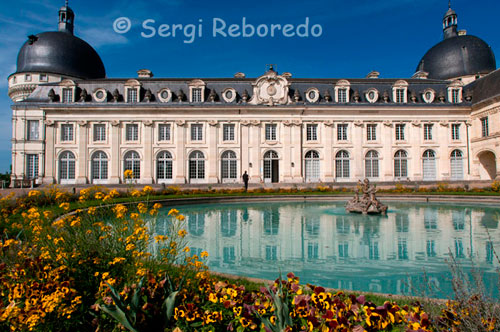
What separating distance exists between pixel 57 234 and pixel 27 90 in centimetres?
4943

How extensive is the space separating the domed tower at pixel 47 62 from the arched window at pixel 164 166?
21.3m

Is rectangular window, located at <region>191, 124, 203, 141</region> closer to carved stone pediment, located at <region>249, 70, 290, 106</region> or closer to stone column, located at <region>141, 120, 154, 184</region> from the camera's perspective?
stone column, located at <region>141, 120, 154, 184</region>

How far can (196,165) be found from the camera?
36125mm

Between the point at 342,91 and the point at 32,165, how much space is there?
38.4m

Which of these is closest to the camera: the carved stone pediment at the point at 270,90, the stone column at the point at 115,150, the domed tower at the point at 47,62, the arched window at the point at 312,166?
the stone column at the point at 115,150

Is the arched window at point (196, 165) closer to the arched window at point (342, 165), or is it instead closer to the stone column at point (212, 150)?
the stone column at point (212, 150)

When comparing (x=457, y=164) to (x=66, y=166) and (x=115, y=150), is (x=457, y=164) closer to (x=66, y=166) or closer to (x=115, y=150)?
(x=115, y=150)

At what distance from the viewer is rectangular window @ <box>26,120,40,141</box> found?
3547 centimetres

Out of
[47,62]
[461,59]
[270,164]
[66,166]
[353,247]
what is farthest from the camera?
[461,59]

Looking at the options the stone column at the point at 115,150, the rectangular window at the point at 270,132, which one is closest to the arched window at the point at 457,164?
the rectangular window at the point at 270,132

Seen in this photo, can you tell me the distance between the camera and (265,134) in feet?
119

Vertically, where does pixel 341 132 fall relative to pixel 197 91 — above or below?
below

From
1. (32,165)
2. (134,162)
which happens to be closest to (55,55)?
(32,165)

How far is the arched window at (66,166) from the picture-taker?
115ft
